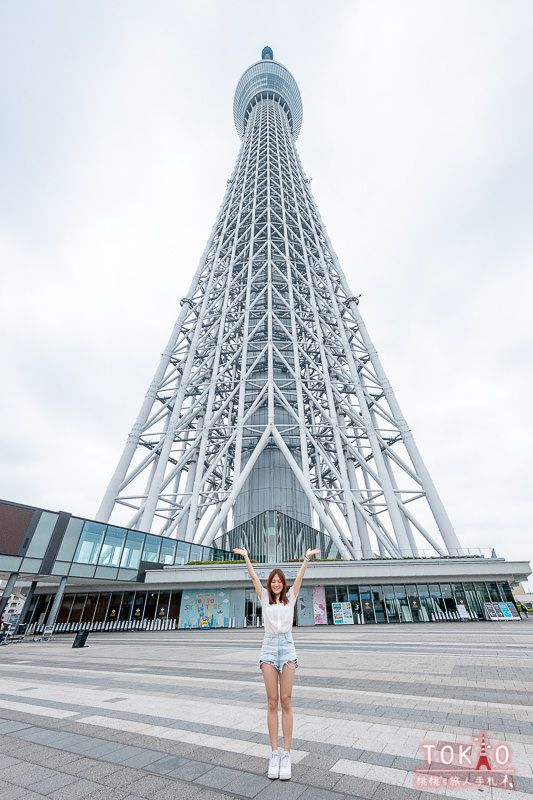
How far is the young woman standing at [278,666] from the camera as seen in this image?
3.43 meters

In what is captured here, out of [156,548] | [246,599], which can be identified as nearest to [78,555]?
[156,548]

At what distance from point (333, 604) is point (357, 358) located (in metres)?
28.2

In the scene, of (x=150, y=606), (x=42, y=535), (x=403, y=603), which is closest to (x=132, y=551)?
(x=150, y=606)

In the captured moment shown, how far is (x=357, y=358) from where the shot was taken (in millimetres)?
44781

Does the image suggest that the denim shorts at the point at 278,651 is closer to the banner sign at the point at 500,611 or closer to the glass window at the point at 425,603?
the glass window at the point at 425,603

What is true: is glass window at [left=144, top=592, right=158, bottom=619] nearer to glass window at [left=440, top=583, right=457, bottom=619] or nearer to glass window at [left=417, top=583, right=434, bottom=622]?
glass window at [left=417, top=583, right=434, bottom=622]

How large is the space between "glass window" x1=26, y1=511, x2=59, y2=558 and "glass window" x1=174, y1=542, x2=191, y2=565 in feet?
29.1

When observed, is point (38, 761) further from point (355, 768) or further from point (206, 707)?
point (355, 768)

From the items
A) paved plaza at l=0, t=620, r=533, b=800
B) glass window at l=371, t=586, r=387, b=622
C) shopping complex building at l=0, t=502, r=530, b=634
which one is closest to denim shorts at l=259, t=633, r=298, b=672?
paved plaza at l=0, t=620, r=533, b=800

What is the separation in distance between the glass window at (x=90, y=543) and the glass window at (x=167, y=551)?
4.52 meters

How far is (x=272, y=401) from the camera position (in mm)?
34719

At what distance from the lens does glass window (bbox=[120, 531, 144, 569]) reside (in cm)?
2461

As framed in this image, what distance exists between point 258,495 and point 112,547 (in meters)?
16.1

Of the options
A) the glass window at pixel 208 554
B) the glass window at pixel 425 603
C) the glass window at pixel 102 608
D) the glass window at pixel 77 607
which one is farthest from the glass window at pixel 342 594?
the glass window at pixel 77 607
